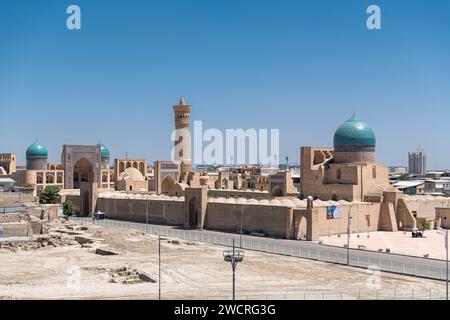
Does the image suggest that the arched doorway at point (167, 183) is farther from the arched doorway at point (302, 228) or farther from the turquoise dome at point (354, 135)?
the arched doorway at point (302, 228)

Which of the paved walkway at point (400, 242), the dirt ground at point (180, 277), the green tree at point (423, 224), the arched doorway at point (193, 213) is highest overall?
the arched doorway at point (193, 213)

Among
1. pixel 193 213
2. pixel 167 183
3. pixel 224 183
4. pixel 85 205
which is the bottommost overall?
pixel 85 205

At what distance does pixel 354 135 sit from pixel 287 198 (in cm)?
1083

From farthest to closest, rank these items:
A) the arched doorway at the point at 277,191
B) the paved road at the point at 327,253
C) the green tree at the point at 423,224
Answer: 1. the arched doorway at the point at 277,191
2. the green tree at the point at 423,224
3. the paved road at the point at 327,253

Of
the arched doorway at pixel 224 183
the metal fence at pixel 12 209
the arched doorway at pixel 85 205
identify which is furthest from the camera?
the arched doorway at pixel 224 183

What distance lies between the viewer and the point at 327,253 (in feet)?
110

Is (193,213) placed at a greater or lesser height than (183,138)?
lesser

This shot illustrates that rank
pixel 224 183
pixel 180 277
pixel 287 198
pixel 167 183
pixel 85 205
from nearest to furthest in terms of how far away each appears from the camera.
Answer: pixel 180 277
pixel 287 198
pixel 85 205
pixel 167 183
pixel 224 183

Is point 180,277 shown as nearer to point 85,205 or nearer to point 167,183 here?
point 85,205

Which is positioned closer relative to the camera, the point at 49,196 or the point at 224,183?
the point at 49,196

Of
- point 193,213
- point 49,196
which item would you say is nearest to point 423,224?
point 193,213

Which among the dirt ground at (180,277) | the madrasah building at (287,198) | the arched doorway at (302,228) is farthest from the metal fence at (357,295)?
the arched doorway at (302,228)

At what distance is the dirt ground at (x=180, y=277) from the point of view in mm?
22250
